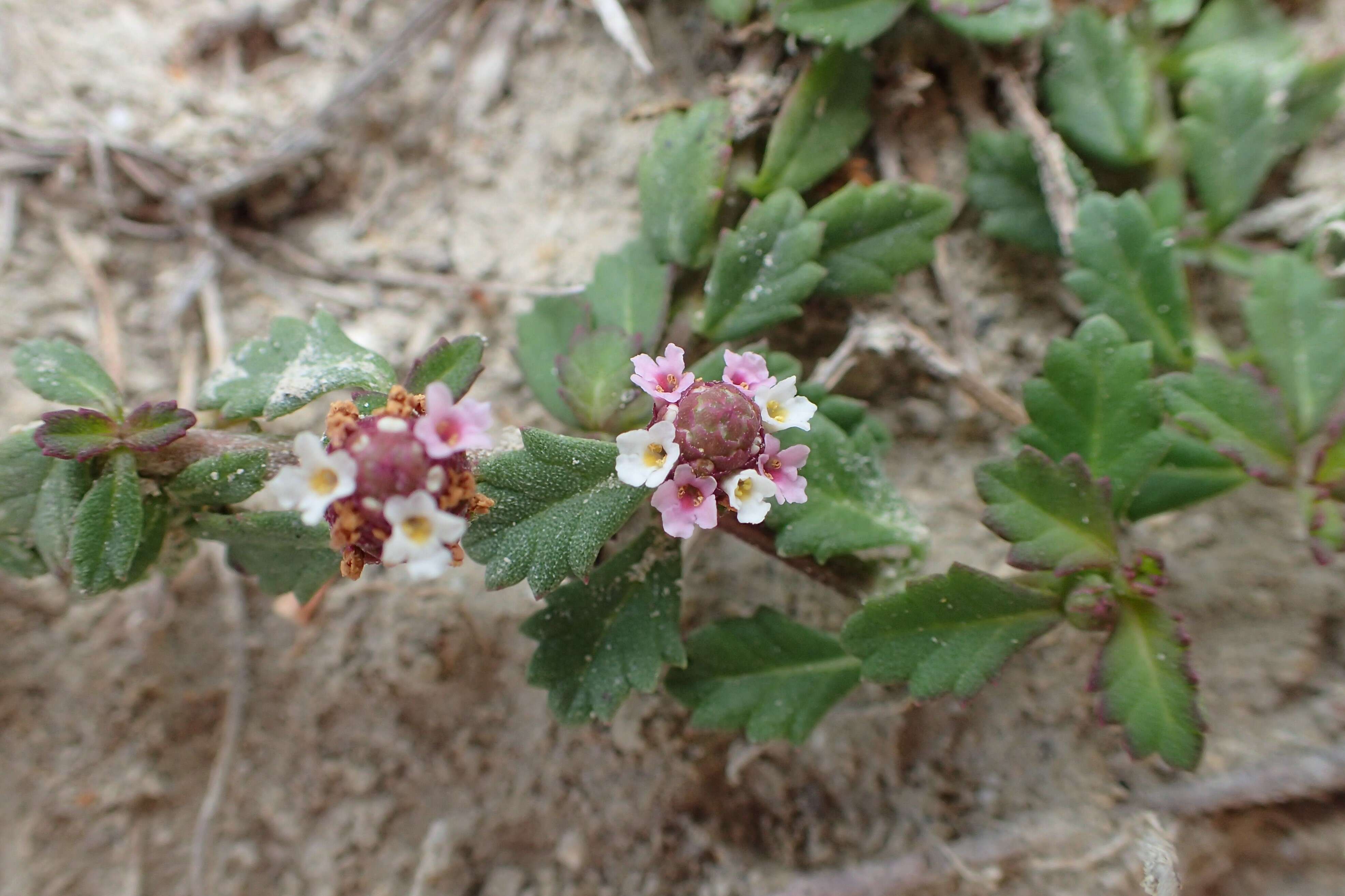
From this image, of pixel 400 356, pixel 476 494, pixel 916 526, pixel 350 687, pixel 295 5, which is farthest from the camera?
pixel 295 5

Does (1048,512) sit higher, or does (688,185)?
A: (688,185)

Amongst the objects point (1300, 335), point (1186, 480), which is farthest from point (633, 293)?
point (1300, 335)

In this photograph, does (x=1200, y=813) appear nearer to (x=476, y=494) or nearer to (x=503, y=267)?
(x=476, y=494)

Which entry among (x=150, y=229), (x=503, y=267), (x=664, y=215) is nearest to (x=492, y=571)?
(x=664, y=215)

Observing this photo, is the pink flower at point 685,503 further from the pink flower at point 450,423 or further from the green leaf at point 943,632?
the green leaf at point 943,632

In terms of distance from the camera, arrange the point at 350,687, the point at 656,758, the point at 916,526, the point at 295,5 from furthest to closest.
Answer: the point at 295,5, the point at 350,687, the point at 656,758, the point at 916,526

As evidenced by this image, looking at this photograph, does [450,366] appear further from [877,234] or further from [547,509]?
[877,234]
